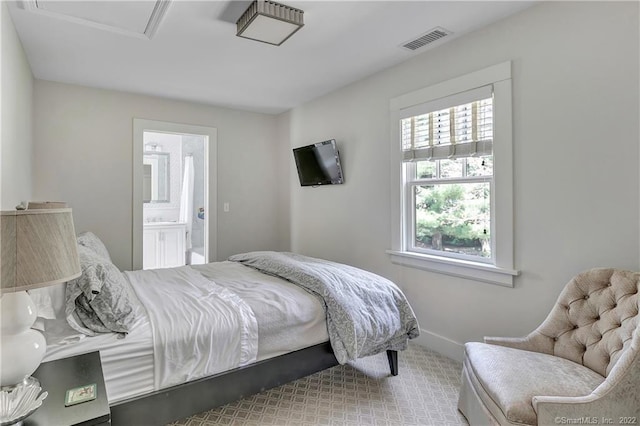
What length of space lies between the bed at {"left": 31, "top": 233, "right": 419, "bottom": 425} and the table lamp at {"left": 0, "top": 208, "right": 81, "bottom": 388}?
0.43m

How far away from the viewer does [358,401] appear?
2.17 metres

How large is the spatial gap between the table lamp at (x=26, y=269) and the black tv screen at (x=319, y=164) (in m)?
2.93

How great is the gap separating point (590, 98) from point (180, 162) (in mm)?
5710

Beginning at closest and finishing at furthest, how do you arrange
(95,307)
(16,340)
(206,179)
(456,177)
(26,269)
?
(26,269)
(16,340)
(95,307)
(456,177)
(206,179)

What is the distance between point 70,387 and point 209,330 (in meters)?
0.62

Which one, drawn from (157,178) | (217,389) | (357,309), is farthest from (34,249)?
(157,178)

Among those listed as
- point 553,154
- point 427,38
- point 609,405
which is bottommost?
point 609,405

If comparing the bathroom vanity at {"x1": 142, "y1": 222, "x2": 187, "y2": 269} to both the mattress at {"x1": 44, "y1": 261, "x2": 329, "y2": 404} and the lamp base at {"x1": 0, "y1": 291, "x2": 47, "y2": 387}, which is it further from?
the lamp base at {"x1": 0, "y1": 291, "x2": 47, "y2": 387}

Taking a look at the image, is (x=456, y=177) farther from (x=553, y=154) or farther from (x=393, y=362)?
(x=393, y=362)

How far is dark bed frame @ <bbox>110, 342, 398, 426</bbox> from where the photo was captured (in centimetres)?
158

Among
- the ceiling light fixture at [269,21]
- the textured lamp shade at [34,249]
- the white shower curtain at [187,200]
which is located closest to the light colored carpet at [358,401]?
the textured lamp shade at [34,249]

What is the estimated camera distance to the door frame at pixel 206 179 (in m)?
3.92

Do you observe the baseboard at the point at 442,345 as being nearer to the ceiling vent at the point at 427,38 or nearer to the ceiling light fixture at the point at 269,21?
the ceiling vent at the point at 427,38

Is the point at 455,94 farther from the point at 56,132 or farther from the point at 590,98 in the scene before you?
the point at 56,132
